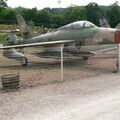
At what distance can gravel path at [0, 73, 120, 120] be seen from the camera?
9305 millimetres

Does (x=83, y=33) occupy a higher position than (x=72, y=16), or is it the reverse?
(x=72, y=16)

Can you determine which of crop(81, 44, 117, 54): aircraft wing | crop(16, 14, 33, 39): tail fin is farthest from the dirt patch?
crop(16, 14, 33, 39): tail fin

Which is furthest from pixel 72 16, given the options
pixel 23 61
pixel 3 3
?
pixel 23 61

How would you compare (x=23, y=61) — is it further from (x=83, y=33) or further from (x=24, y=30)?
(x=24, y=30)

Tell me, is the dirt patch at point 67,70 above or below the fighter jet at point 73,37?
below

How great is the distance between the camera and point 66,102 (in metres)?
10.9

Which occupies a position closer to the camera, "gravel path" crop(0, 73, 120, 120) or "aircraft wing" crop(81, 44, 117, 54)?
"gravel path" crop(0, 73, 120, 120)

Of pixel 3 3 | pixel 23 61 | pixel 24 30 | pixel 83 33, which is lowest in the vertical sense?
pixel 23 61

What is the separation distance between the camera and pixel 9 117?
9.24m

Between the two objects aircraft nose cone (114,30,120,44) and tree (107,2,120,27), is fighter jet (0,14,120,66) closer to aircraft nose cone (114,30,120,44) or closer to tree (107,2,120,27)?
aircraft nose cone (114,30,120,44)

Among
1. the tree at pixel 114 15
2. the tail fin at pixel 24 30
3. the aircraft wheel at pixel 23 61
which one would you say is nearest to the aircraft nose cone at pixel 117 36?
the aircraft wheel at pixel 23 61

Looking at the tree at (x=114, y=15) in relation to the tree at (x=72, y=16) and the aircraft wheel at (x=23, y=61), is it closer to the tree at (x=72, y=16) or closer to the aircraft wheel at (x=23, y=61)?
the tree at (x=72, y=16)

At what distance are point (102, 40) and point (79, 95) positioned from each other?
9291 millimetres

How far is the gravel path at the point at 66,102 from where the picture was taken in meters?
9.30
